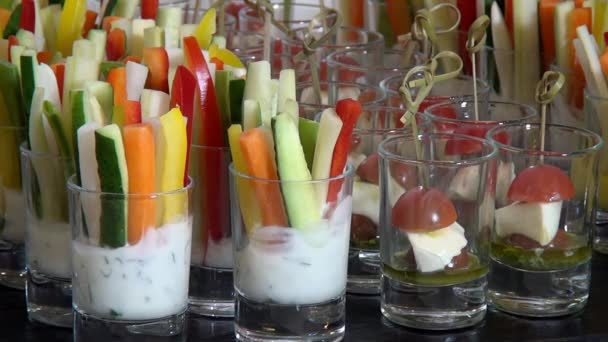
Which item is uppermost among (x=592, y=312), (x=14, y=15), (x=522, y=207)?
(x=14, y=15)

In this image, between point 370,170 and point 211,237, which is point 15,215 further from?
point 370,170

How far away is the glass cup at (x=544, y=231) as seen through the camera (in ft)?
3.43

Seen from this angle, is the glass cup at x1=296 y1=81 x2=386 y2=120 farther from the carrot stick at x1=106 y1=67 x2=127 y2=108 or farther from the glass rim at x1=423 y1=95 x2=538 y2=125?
the carrot stick at x1=106 y1=67 x2=127 y2=108

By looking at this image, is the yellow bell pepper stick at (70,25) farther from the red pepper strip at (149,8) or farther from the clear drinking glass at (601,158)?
the clear drinking glass at (601,158)

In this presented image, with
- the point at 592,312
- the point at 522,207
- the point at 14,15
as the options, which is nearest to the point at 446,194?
the point at 522,207

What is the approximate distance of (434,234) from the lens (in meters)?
1.00

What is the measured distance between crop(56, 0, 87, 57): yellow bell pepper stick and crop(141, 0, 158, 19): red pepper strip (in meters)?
0.09

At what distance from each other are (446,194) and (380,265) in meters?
0.10

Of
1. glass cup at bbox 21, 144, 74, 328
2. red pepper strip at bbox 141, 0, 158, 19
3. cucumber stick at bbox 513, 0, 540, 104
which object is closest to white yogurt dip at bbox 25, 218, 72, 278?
glass cup at bbox 21, 144, 74, 328

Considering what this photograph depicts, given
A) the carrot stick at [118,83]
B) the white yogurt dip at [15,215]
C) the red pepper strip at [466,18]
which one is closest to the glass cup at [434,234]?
the carrot stick at [118,83]

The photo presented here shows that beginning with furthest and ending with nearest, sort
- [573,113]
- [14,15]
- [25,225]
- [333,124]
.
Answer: [573,113]
[14,15]
[25,225]
[333,124]

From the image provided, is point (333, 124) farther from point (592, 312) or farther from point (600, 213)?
point (600, 213)

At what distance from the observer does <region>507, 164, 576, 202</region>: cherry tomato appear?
104 cm

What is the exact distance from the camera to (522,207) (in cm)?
105
